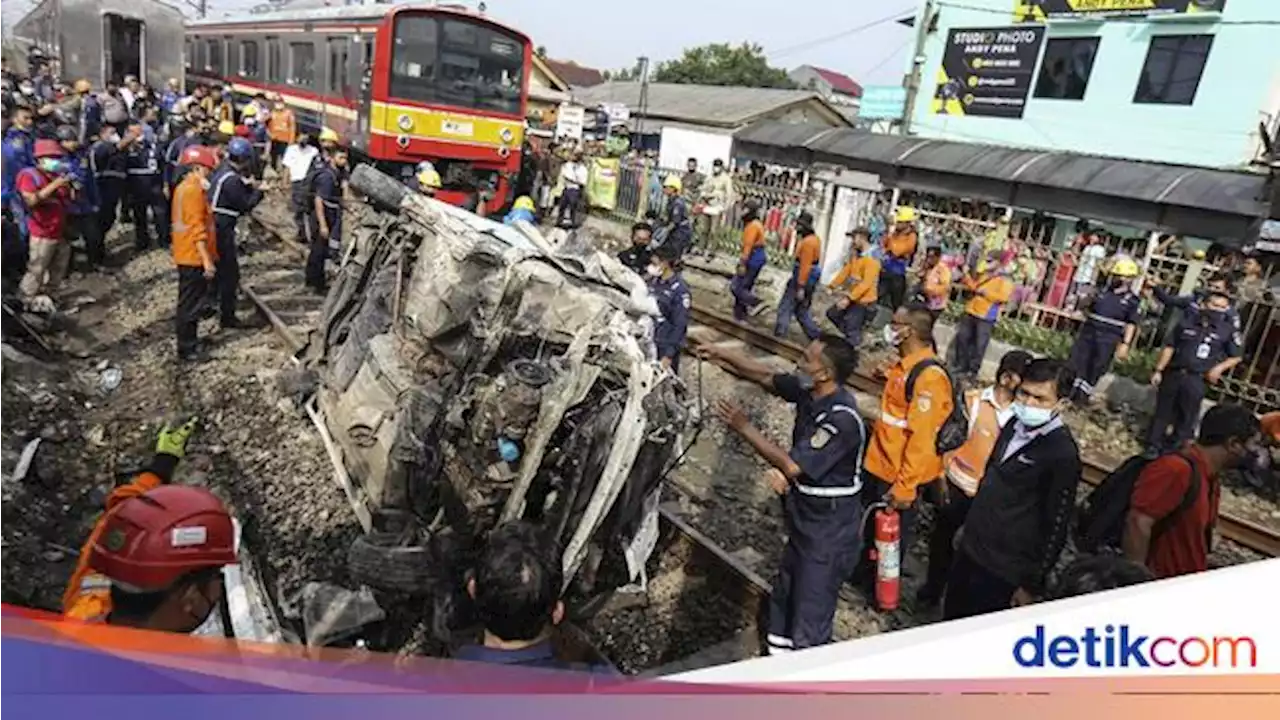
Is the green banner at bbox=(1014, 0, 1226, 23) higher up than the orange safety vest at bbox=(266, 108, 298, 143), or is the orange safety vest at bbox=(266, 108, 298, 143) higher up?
the green banner at bbox=(1014, 0, 1226, 23)

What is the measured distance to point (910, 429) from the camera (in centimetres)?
430

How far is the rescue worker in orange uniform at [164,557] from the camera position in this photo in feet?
6.15

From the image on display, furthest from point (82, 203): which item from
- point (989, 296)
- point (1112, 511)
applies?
point (1112, 511)

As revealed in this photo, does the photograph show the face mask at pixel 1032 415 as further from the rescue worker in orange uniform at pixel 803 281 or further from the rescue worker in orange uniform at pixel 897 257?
the rescue worker in orange uniform at pixel 897 257

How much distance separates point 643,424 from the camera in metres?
3.54

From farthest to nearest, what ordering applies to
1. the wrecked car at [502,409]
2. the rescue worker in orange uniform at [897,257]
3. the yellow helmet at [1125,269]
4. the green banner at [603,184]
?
the green banner at [603,184]
the rescue worker in orange uniform at [897,257]
the yellow helmet at [1125,269]
the wrecked car at [502,409]

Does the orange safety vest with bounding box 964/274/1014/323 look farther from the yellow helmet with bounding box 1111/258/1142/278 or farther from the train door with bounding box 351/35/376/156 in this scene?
the train door with bounding box 351/35/376/156

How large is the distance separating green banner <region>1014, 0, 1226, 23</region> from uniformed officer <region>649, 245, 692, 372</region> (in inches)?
638

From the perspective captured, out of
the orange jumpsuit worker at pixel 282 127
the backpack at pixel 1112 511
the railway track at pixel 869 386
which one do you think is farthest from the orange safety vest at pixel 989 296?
the orange jumpsuit worker at pixel 282 127

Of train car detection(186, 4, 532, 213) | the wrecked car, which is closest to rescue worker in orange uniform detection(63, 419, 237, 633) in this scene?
the wrecked car

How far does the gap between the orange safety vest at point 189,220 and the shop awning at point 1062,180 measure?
46.5 ft

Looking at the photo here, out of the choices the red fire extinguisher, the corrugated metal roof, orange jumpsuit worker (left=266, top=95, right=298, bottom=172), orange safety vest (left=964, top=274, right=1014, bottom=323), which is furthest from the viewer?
the corrugated metal roof

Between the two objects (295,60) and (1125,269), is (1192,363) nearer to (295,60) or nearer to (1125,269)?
(1125,269)

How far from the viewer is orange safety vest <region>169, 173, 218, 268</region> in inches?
271
